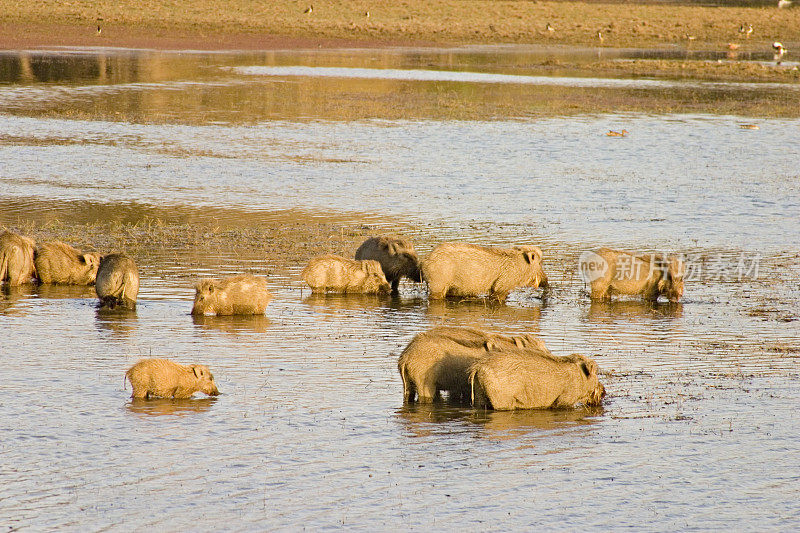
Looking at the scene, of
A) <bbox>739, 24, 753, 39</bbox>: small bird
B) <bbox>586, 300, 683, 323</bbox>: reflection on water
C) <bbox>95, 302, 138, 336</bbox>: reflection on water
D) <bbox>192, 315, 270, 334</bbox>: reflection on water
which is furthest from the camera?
<bbox>739, 24, 753, 39</bbox>: small bird

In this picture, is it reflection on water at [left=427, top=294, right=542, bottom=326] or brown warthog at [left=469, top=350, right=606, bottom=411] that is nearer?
brown warthog at [left=469, top=350, right=606, bottom=411]

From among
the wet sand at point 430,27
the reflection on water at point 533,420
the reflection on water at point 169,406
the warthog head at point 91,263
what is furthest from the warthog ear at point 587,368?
the wet sand at point 430,27

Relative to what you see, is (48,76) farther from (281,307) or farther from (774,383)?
(774,383)

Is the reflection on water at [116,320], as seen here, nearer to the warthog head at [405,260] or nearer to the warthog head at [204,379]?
the warthog head at [204,379]

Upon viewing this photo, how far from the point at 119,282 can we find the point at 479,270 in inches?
173

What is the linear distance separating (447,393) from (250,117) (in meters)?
23.6

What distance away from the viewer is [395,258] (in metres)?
15.2

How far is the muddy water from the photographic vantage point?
8.41m

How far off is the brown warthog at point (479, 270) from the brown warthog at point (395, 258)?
0.57 metres

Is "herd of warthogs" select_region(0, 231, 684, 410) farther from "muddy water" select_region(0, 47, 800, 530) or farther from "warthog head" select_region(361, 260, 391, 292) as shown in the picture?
"muddy water" select_region(0, 47, 800, 530)

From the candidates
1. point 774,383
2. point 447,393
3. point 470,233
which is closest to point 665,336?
point 774,383

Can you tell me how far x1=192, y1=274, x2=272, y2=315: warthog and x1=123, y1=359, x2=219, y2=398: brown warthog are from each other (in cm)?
303

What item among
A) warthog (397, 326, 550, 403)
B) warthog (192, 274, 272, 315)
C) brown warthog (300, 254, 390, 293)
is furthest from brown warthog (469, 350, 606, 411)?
brown warthog (300, 254, 390, 293)

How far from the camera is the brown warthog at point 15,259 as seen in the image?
14.4m
